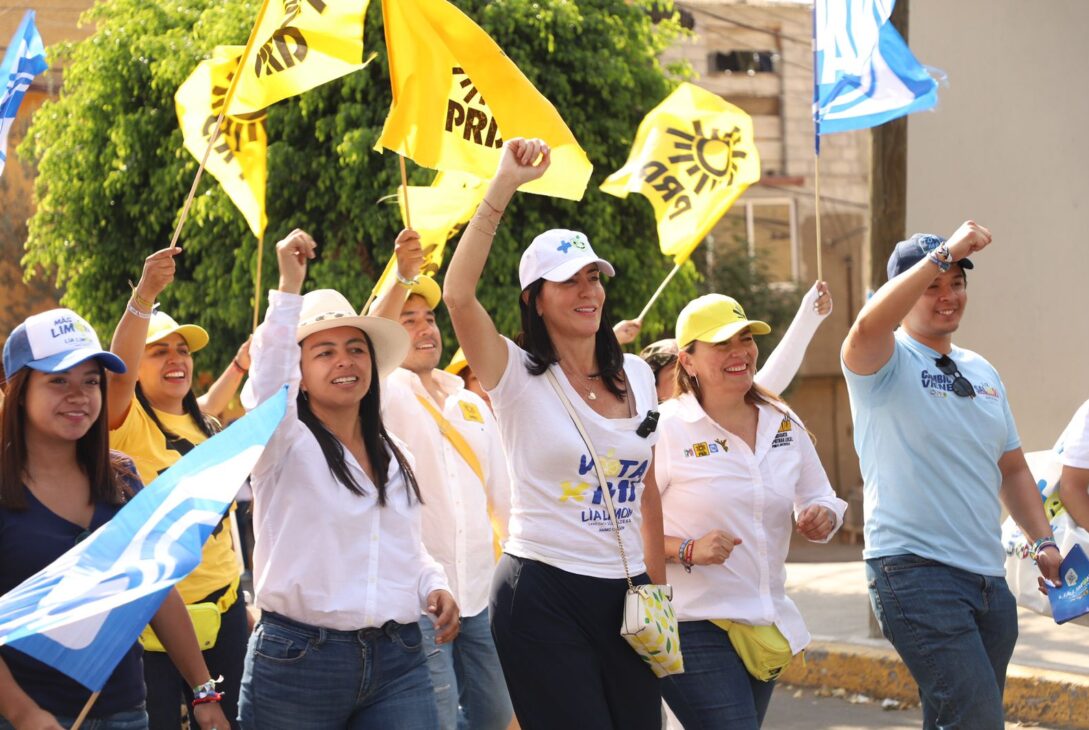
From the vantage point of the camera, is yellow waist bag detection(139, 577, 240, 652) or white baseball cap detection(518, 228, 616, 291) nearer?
white baseball cap detection(518, 228, 616, 291)

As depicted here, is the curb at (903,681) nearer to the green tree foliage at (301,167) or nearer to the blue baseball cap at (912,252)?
the blue baseball cap at (912,252)

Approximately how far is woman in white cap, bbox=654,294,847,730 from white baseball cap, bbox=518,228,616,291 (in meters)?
0.81

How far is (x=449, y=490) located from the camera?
5.84 metres

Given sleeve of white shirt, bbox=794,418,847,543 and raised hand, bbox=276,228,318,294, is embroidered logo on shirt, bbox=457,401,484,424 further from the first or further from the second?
raised hand, bbox=276,228,318,294

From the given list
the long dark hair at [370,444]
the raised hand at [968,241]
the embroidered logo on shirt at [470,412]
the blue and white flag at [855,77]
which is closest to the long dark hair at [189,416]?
the embroidered logo on shirt at [470,412]

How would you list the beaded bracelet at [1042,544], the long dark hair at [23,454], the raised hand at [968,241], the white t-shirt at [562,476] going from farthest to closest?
1. the beaded bracelet at [1042,544]
2. the raised hand at [968,241]
3. the white t-shirt at [562,476]
4. the long dark hair at [23,454]

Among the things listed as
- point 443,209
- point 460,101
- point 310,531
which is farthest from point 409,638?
point 443,209

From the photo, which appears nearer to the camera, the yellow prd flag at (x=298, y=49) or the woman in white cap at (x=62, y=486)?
the woman in white cap at (x=62, y=486)

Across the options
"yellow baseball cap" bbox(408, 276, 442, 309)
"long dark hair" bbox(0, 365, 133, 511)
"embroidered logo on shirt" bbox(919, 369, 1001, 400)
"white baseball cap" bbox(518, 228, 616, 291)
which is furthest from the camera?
"yellow baseball cap" bbox(408, 276, 442, 309)

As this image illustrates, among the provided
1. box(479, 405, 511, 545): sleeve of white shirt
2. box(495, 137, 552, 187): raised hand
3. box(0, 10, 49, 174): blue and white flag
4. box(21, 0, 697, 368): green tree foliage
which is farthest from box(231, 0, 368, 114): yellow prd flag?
box(21, 0, 697, 368): green tree foliage

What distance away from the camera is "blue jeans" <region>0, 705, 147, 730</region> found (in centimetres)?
368

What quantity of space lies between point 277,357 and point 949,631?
2.45 meters

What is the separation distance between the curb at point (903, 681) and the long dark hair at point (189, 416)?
3454 mm

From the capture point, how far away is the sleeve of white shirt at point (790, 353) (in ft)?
19.8
